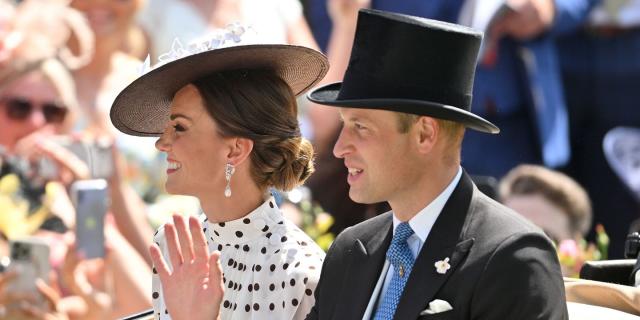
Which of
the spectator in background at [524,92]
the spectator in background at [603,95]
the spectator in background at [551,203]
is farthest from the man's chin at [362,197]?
the spectator in background at [603,95]

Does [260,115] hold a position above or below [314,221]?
above

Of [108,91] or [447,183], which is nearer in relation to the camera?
[447,183]

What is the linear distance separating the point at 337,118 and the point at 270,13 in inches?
31.6

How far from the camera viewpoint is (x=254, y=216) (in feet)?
9.66

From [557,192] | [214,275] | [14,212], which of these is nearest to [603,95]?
[557,192]

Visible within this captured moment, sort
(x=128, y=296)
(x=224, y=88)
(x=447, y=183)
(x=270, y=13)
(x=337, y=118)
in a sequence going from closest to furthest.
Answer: (x=447, y=183) → (x=224, y=88) → (x=128, y=296) → (x=270, y=13) → (x=337, y=118)

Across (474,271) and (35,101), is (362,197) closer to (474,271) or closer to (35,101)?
(474,271)

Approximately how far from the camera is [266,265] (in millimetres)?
2926

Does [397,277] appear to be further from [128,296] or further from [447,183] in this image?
[128,296]

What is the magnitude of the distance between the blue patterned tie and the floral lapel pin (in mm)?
103

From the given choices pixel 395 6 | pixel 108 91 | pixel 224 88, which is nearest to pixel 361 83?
pixel 224 88

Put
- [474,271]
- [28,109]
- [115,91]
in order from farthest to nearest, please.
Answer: [115,91], [28,109], [474,271]

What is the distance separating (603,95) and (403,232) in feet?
16.7

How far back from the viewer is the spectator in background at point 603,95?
705 centimetres
